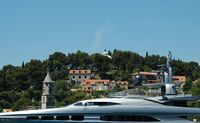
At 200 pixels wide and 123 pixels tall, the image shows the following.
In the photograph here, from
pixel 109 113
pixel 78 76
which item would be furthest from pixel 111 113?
pixel 78 76

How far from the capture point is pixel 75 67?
482 feet

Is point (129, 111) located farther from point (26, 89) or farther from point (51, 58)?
point (51, 58)

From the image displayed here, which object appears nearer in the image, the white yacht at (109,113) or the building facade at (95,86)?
the white yacht at (109,113)

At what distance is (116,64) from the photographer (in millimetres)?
140500

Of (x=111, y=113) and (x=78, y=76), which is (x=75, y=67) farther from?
(x=111, y=113)

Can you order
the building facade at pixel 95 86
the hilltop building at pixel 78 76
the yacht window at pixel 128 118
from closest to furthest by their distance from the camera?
1. the yacht window at pixel 128 118
2. the building facade at pixel 95 86
3. the hilltop building at pixel 78 76

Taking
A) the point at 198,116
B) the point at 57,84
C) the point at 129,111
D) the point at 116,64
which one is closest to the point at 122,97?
the point at 129,111

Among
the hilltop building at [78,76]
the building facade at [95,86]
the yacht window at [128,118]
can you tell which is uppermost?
the hilltop building at [78,76]

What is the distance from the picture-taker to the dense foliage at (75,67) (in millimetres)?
109869

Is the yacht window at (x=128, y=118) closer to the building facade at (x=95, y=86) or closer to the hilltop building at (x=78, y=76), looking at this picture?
the building facade at (x=95, y=86)

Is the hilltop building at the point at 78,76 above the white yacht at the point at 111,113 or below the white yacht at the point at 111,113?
above

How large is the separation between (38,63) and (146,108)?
110 meters

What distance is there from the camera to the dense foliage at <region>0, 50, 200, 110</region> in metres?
110

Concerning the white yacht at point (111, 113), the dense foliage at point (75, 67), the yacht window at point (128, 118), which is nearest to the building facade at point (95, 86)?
the dense foliage at point (75, 67)
